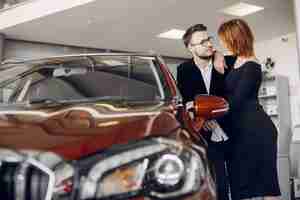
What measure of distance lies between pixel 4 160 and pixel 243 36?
4.76ft

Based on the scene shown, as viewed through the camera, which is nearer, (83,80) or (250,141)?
(83,80)

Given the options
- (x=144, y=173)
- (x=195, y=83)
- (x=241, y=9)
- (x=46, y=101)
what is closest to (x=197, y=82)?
(x=195, y=83)

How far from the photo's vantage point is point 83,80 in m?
1.62

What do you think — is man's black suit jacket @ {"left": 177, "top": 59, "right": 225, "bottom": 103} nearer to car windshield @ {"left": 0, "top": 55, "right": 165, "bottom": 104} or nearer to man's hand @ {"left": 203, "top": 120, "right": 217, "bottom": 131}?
man's hand @ {"left": 203, "top": 120, "right": 217, "bottom": 131}

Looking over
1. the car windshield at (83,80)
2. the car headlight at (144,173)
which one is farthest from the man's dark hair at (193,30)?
the car headlight at (144,173)

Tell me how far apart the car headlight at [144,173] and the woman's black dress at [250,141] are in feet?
3.22

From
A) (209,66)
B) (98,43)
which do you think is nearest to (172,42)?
(98,43)

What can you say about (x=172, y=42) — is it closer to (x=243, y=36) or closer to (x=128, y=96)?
(x=243, y=36)

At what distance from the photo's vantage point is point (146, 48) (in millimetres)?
8344

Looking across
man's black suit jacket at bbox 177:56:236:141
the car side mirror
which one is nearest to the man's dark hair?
man's black suit jacket at bbox 177:56:236:141

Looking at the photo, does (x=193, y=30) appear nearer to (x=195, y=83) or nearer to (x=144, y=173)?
(x=195, y=83)

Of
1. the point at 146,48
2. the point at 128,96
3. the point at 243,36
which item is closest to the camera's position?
the point at 128,96

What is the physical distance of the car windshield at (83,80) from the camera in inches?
57.8

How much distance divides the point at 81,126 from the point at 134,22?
19.2ft
